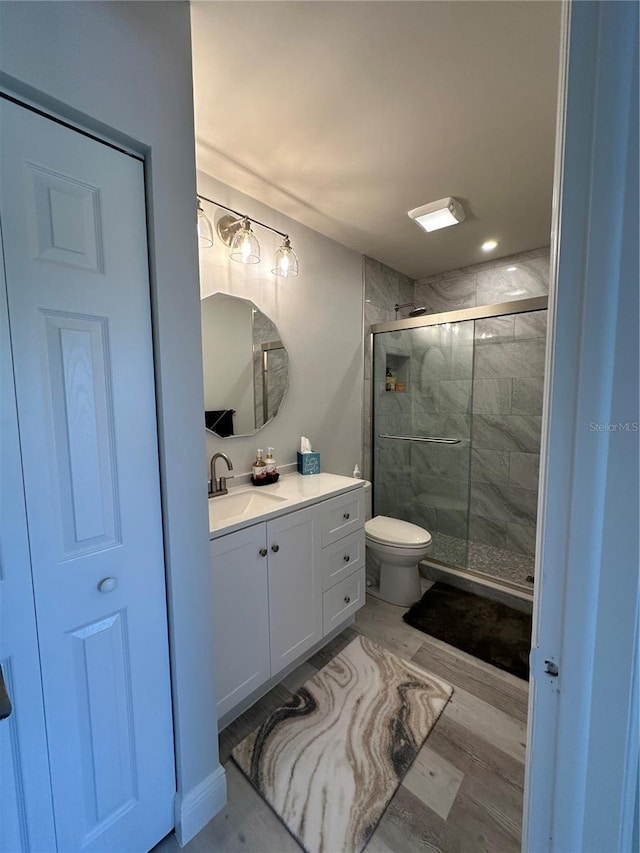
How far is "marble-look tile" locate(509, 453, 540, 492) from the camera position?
105 inches

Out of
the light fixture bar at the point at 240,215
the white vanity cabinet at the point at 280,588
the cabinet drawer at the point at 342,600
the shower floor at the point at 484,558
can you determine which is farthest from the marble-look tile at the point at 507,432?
the light fixture bar at the point at 240,215

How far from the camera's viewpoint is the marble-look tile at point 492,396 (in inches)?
109

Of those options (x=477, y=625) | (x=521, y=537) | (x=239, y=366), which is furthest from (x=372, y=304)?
(x=477, y=625)

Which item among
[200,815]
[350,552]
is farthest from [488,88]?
[200,815]

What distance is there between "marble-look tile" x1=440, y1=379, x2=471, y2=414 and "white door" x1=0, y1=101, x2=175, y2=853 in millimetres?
2428

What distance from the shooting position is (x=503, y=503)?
2844 mm

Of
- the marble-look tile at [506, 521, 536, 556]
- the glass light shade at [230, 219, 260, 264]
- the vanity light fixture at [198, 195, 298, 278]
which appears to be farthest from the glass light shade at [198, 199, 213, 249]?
the marble-look tile at [506, 521, 536, 556]

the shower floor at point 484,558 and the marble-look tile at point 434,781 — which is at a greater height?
the shower floor at point 484,558

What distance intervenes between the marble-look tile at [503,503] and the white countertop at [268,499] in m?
1.57

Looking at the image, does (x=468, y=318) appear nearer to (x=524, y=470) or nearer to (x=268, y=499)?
(x=524, y=470)

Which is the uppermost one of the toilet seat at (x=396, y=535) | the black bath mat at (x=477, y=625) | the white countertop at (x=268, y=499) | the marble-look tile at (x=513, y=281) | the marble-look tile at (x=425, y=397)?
the marble-look tile at (x=513, y=281)

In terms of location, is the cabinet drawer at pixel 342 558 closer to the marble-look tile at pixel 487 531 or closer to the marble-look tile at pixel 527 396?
the marble-look tile at pixel 487 531

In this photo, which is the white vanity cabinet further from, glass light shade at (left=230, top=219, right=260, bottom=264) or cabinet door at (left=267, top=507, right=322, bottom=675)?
glass light shade at (left=230, top=219, right=260, bottom=264)

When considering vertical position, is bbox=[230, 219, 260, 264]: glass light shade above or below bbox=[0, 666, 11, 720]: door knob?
above
